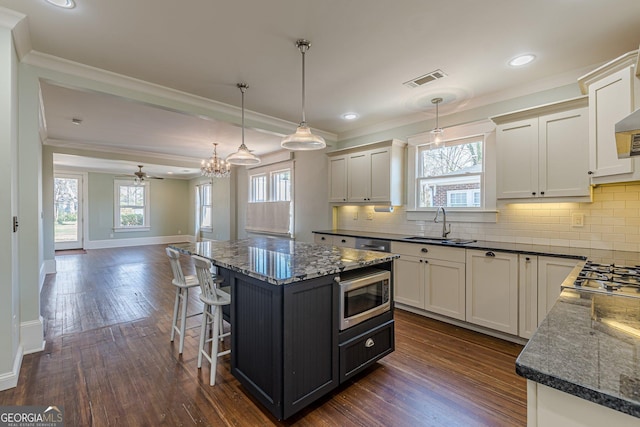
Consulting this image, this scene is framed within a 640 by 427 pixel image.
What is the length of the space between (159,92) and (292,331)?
294cm

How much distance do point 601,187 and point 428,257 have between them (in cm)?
166

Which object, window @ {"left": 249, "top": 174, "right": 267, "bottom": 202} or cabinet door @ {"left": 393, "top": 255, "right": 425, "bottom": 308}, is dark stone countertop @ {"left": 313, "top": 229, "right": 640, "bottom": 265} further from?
window @ {"left": 249, "top": 174, "right": 267, "bottom": 202}

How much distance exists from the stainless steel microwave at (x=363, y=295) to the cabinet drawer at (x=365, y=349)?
136 mm

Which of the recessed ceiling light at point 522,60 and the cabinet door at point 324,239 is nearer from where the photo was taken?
the recessed ceiling light at point 522,60

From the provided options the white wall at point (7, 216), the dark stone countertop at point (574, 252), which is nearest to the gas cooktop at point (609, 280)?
the dark stone countertop at point (574, 252)

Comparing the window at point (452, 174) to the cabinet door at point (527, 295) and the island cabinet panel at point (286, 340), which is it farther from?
the island cabinet panel at point (286, 340)

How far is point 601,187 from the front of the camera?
2662 mm

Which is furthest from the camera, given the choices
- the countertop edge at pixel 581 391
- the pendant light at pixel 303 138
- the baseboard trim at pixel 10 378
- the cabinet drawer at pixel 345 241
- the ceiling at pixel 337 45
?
the cabinet drawer at pixel 345 241

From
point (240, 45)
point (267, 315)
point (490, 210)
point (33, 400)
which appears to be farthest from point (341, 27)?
point (33, 400)

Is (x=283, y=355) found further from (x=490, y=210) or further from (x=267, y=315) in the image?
(x=490, y=210)

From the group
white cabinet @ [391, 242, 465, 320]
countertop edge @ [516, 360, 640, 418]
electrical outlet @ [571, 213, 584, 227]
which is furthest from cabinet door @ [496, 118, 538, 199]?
countertop edge @ [516, 360, 640, 418]

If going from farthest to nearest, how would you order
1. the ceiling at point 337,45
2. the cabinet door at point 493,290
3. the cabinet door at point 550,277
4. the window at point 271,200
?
the window at point 271,200 → the cabinet door at point 493,290 → the cabinet door at point 550,277 → the ceiling at point 337,45

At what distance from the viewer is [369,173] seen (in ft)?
13.8

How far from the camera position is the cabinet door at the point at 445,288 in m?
3.07
